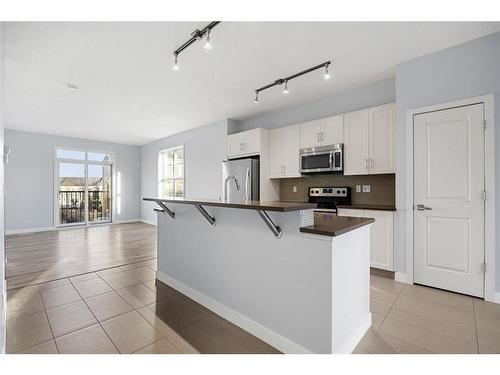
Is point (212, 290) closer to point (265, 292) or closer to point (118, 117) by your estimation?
point (265, 292)

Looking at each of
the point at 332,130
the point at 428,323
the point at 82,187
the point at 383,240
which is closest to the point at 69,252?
the point at 82,187

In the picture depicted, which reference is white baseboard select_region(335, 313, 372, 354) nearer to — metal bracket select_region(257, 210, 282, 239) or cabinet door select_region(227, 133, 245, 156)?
metal bracket select_region(257, 210, 282, 239)

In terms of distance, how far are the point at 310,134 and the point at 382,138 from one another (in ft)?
3.63

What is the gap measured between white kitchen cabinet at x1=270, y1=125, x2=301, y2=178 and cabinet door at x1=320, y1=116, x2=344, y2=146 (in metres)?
0.48

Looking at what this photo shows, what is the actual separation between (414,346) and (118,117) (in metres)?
5.67

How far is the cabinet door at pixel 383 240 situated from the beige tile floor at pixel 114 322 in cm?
202

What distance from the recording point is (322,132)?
377cm

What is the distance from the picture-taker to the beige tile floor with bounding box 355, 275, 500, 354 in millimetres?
1634

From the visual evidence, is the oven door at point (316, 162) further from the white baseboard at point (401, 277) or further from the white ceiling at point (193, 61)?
the white baseboard at point (401, 277)

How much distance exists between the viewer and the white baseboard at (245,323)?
5.09ft

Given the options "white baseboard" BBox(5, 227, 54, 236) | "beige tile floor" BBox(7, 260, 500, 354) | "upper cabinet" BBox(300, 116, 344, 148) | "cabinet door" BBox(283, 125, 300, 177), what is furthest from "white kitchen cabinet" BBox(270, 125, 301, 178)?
"white baseboard" BBox(5, 227, 54, 236)
